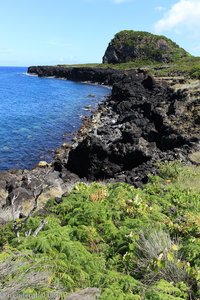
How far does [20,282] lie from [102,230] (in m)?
4.51

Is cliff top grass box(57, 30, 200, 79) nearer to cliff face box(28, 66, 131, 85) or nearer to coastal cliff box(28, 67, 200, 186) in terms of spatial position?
cliff face box(28, 66, 131, 85)

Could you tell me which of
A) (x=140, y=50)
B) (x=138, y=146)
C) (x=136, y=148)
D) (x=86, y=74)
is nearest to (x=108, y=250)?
(x=136, y=148)

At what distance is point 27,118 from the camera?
5900 cm

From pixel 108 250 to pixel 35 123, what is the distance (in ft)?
150

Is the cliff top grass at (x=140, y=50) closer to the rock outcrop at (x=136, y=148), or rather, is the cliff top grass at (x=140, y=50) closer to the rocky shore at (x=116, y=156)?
the rocky shore at (x=116, y=156)

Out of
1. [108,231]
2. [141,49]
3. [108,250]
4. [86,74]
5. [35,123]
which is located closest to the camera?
[108,250]

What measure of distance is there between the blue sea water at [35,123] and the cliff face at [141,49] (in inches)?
2476

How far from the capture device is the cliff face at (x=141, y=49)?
144887 millimetres

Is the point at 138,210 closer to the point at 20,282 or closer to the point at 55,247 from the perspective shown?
the point at 55,247

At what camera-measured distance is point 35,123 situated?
5434 centimetres

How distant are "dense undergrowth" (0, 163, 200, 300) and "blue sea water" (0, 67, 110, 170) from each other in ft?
70.4

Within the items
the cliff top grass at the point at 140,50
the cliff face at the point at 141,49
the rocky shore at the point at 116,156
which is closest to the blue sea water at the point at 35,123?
the rocky shore at the point at 116,156

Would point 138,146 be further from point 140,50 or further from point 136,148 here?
point 140,50

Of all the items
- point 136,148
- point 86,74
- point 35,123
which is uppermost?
point 86,74
